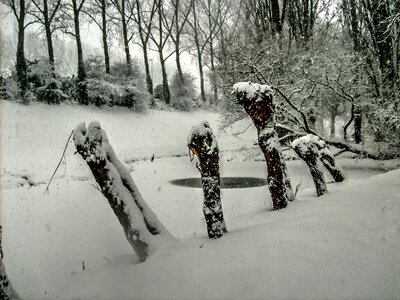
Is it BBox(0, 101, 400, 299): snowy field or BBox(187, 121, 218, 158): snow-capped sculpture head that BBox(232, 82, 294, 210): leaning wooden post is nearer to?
BBox(0, 101, 400, 299): snowy field

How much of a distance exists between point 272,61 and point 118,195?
8751 mm

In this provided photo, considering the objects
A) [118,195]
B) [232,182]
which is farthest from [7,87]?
[118,195]

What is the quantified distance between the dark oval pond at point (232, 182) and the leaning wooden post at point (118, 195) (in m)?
5.99

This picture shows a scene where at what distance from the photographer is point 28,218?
21.4ft

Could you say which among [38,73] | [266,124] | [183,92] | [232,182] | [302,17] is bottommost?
[232,182]

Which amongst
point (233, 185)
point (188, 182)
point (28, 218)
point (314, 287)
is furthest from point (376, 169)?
point (28, 218)

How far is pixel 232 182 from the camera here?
33.1 ft

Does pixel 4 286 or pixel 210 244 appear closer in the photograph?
pixel 4 286

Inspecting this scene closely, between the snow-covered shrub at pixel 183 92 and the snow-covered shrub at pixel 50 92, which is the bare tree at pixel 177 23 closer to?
the snow-covered shrub at pixel 183 92

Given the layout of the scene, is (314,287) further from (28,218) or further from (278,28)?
(278,28)

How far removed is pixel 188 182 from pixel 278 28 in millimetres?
7881

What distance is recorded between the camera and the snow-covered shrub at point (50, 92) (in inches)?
623

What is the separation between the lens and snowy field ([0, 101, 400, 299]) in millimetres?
2252

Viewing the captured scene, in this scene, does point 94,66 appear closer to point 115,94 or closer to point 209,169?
point 115,94
